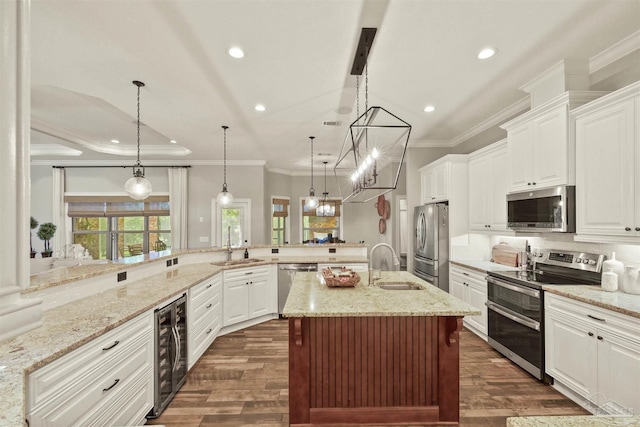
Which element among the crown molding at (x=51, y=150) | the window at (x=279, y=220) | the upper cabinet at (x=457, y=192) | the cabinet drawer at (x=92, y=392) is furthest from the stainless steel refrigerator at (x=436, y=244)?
the crown molding at (x=51, y=150)

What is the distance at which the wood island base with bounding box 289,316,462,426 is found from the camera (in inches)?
80.5

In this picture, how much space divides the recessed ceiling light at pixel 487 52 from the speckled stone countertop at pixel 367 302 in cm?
198

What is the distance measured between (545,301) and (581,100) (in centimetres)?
175

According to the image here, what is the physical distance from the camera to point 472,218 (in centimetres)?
412

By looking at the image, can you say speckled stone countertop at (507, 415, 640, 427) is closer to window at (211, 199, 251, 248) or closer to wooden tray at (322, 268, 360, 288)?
wooden tray at (322, 268, 360, 288)

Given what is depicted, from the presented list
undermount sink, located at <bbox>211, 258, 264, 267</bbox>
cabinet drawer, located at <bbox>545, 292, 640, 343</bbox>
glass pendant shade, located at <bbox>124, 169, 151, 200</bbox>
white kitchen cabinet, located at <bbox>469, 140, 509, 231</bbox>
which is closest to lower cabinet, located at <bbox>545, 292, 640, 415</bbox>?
cabinet drawer, located at <bbox>545, 292, 640, 343</bbox>

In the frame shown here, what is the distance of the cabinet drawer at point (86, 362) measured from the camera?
1.25 m

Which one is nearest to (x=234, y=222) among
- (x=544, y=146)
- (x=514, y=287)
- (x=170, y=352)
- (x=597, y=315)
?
(x=170, y=352)

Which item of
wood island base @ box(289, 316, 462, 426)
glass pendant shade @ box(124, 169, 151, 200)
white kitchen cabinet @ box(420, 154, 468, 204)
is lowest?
wood island base @ box(289, 316, 462, 426)

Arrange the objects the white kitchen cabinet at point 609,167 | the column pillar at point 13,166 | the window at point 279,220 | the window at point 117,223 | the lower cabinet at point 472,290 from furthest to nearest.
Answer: the window at point 279,220, the window at point 117,223, the lower cabinet at point 472,290, the white kitchen cabinet at point 609,167, the column pillar at point 13,166

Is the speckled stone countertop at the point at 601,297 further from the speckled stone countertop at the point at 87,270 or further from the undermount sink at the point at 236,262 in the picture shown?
the undermount sink at the point at 236,262

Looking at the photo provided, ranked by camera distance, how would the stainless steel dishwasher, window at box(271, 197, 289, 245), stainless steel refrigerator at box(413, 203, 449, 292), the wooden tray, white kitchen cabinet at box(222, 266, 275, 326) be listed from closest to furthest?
the wooden tray < white kitchen cabinet at box(222, 266, 275, 326) < stainless steel refrigerator at box(413, 203, 449, 292) < the stainless steel dishwasher < window at box(271, 197, 289, 245)

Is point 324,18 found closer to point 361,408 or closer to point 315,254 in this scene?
point 361,408

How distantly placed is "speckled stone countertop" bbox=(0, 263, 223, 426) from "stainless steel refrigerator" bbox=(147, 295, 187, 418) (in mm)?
135
